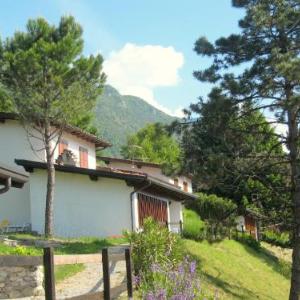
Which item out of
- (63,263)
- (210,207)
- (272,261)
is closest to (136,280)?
(63,263)

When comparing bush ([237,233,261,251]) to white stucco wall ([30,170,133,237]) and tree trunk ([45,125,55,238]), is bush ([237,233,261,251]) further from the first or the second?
tree trunk ([45,125,55,238])

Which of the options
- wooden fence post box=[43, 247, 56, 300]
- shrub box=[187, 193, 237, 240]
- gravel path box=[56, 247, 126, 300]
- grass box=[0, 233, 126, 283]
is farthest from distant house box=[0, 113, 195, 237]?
wooden fence post box=[43, 247, 56, 300]

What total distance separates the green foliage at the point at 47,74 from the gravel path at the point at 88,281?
10.4m

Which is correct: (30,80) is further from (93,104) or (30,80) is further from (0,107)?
(0,107)

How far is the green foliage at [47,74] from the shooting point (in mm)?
24625

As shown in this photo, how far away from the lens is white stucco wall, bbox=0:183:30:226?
2745cm

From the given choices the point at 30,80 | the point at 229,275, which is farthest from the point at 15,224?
the point at 229,275

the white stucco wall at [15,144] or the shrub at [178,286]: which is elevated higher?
the white stucco wall at [15,144]

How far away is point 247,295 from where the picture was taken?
63.5 ft

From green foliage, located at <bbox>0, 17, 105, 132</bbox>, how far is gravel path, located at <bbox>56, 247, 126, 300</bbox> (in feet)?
34.1

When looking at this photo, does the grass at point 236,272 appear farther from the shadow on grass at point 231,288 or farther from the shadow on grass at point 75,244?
the shadow on grass at point 75,244

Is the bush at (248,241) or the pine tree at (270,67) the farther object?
the bush at (248,241)

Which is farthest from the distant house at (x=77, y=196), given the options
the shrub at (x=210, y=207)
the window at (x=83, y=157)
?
the window at (x=83, y=157)

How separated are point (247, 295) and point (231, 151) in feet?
15.9
